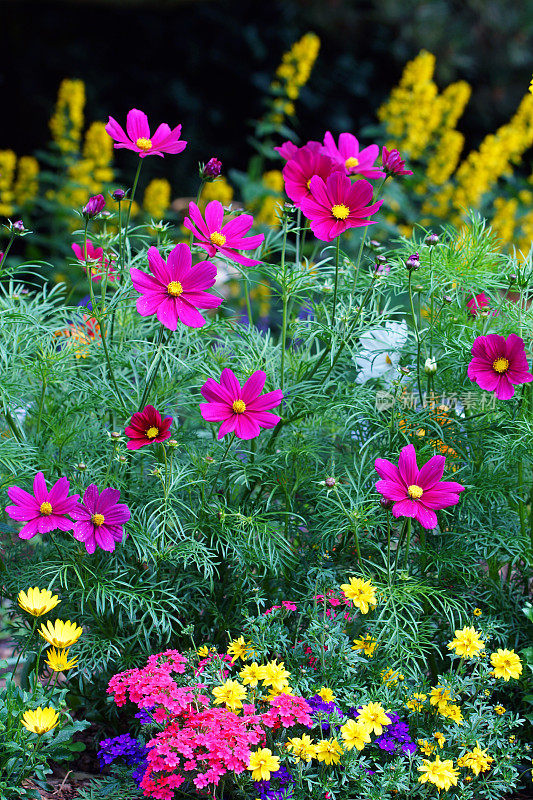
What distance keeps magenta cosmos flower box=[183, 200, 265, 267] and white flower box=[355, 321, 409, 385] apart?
362 mm

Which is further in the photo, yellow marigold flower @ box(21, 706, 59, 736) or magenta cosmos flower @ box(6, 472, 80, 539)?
magenta cosmos flower @ box(6, 472, 80, 539)

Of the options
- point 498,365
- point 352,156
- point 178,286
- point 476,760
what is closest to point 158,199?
point 352,156

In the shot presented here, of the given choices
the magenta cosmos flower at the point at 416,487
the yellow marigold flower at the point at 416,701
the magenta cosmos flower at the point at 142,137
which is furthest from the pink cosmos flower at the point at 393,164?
the yellow marigold flower at the point at 416,701

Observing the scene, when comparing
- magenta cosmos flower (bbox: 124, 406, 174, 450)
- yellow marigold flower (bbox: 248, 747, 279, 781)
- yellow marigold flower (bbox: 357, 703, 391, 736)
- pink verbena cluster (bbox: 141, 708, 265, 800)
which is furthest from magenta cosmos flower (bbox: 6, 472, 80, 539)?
yellow marigold flower (bbox: 357, 703, 391, 736)

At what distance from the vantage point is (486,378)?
158 cm

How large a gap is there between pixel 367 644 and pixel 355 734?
0.24 m

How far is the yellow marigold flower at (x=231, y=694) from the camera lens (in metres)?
1.44

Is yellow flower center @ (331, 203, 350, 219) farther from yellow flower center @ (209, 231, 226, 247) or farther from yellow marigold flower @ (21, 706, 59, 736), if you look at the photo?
yellow marigold flower @ (21, 706, 59, 736)

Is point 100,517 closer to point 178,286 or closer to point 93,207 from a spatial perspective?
point 178,286

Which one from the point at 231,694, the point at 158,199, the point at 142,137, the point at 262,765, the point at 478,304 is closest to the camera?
the point at 262,765

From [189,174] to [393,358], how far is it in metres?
4.66

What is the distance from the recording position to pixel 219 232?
162cm

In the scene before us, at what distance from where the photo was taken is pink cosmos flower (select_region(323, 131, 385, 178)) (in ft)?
6.06

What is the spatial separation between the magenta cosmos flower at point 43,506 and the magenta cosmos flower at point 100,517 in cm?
2
